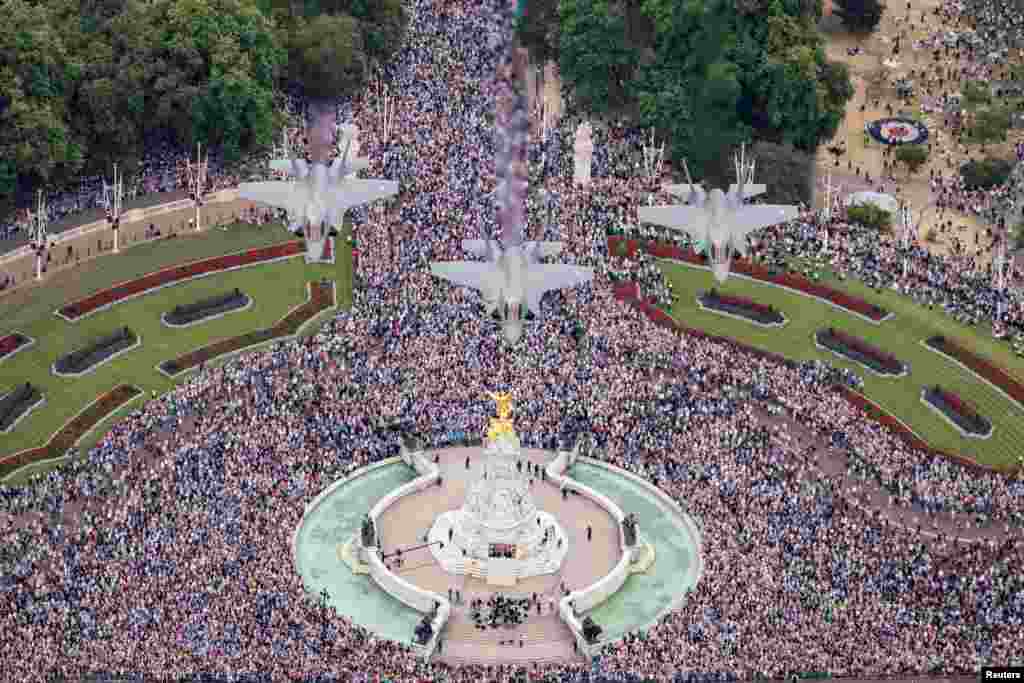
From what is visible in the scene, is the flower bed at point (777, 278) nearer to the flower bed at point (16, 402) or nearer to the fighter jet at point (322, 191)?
the fighter jet at point (322, 191)

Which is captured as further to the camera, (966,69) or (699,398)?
Answer: (966,69)

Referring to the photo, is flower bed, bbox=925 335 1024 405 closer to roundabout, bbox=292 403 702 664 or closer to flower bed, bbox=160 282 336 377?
roundabout, bbox=292 403 702 664

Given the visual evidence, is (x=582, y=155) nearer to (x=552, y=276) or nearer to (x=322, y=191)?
(x=322, y=191)

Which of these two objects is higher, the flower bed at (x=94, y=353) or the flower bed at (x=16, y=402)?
the flower bed at (x=94, y=353)

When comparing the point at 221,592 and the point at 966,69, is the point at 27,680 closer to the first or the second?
the point at 221,592

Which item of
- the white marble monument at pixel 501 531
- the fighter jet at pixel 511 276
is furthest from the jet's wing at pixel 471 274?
the white marble monument at pixel 501 531

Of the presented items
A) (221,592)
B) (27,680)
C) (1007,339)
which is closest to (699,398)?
(1007,339)
